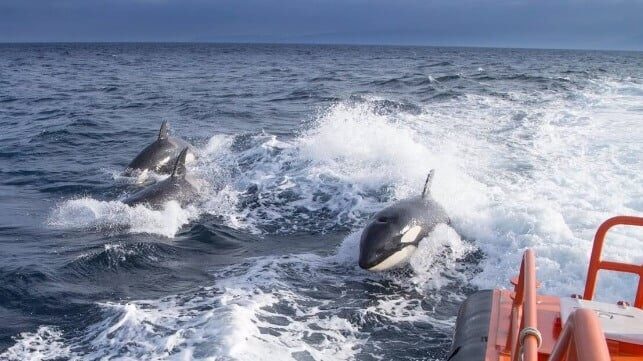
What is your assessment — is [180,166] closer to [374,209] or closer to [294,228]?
[294,228]

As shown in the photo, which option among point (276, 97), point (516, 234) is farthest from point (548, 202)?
point (276, 97)

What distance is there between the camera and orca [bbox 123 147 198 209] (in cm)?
1249

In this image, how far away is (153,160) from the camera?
1636cm

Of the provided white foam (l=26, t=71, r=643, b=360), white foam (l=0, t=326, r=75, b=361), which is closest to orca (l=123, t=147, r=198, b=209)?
white foam (l=26, t=71, r=643, b=360)

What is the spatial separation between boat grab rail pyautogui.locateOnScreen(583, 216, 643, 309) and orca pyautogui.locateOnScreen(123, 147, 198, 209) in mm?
8833

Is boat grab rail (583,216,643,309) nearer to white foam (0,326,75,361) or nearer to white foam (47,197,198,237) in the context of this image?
white foam (0,326,75,361)

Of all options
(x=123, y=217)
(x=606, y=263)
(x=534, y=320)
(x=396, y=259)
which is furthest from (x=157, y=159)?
(x=534, y=320)

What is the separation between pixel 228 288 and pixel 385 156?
8383 millimetres

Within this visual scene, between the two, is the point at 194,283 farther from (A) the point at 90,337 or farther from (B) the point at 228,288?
(A) the point at 90,337

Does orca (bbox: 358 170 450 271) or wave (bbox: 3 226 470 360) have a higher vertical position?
orca (bbox: 358 170 450 271)

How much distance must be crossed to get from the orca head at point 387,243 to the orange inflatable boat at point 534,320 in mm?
2863

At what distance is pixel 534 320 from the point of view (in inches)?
131

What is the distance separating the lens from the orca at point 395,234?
956 cm

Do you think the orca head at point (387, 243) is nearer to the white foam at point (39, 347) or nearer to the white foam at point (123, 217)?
the white foam at point (123, 217)
